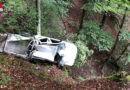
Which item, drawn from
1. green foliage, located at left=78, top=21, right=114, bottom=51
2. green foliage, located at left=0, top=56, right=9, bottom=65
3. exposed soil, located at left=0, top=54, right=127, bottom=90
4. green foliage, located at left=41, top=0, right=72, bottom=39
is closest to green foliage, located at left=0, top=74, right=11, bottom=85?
exposed soil, located at left=0, top=54, right=127, bottom=90

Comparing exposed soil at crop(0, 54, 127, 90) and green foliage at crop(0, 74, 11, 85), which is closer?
green foliage at crop(0, 74, 11, 85)

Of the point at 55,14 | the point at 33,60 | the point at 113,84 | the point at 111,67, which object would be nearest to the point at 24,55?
the point at 33,60

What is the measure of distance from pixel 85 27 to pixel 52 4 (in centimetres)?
372

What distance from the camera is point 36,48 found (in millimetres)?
7215

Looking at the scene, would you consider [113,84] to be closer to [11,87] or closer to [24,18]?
[11,87]

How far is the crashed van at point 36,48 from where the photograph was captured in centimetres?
709

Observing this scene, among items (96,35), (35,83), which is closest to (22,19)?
(35,83)

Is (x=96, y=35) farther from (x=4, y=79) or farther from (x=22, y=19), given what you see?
(x=4, y=79)

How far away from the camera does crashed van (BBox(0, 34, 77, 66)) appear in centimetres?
709

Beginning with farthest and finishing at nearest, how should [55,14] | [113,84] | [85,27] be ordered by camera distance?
[85,27]
[55,14]
[113,84]

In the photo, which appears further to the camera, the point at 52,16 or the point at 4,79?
the point at 52,16

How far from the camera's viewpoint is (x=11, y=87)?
4.43 meters

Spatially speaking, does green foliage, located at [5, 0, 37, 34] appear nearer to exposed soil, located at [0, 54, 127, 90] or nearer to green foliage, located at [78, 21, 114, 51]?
exposed soil, located at [0, 54, 127, 90]

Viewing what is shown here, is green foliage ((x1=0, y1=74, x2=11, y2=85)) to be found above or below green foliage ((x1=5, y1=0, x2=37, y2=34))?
below
